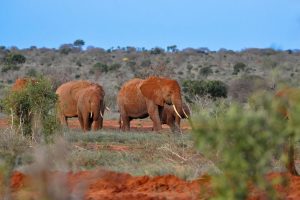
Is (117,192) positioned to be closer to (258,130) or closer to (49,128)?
(258,130)

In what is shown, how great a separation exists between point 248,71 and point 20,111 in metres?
37.5

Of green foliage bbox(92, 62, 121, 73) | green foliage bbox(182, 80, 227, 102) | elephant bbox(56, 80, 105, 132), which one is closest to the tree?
green foliage bbox(92, 62, 121, 73)

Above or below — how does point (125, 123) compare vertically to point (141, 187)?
above

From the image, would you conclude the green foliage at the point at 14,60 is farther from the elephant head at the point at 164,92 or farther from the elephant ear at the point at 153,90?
the elephant head at the point at 164,92

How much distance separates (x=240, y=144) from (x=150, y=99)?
1626 centimetres

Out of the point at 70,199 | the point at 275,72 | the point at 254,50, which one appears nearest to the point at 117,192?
the point at 275,72

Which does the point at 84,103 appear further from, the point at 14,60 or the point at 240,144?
the point at 14,60

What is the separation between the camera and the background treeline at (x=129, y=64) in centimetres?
4249

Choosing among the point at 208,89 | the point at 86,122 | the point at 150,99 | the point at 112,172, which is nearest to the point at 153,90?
the point at 150,99

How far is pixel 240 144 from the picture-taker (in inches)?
212

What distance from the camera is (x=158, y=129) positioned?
68.4ft

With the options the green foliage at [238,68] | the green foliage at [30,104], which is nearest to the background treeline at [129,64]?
the green foliage at [238,68]

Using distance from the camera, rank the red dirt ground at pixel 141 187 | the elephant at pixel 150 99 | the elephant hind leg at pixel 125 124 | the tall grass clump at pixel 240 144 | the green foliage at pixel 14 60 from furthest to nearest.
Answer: the green foliage at pixel 14 60, the elephant hind leg at pixel 125 124, the elephant at pixel 150 99, the red dirt ground at pixel 141 187, the tall grass clump at pixel 240 144

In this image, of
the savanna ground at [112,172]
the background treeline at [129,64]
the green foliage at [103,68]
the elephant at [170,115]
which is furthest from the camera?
the green foliage at [103,68]
